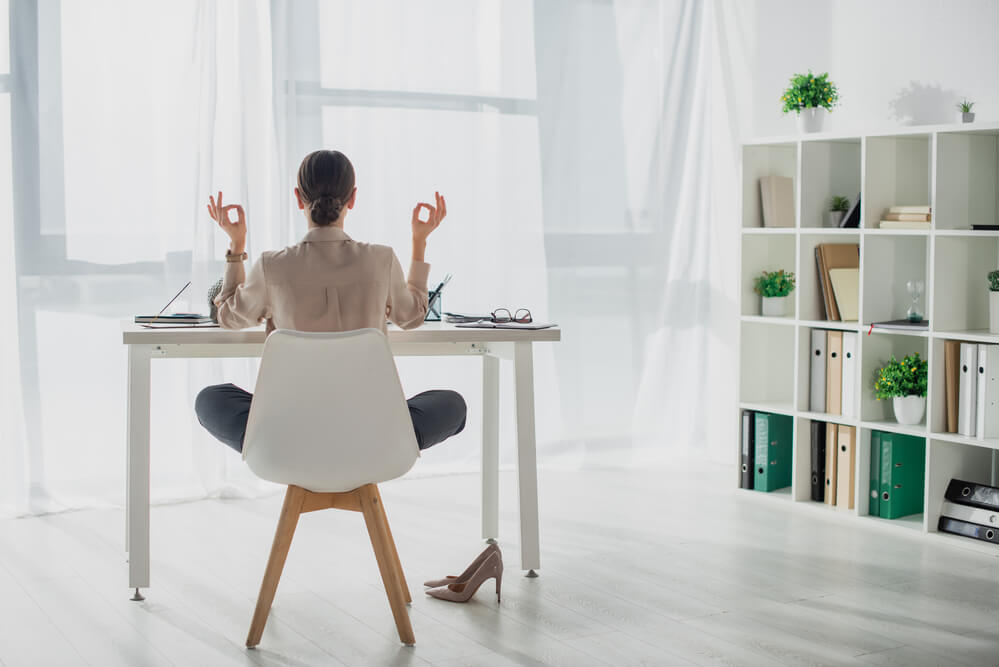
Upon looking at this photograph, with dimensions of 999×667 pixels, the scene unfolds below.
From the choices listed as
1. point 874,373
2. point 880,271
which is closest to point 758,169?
point 880,271

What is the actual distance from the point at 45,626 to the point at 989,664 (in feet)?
7.24

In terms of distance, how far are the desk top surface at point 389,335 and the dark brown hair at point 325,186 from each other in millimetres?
369

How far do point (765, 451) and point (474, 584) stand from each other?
165 cm

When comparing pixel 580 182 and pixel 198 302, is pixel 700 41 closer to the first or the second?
pixel 580 182

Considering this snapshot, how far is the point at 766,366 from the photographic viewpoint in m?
4.15

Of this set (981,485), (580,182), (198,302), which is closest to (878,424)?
(981,485)

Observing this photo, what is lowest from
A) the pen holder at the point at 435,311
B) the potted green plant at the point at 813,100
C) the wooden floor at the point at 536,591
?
the wooden floor at the point at 536,591

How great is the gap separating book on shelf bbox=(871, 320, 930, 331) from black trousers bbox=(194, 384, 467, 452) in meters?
1.58

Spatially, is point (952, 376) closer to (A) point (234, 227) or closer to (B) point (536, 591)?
(B) point (536, 591)

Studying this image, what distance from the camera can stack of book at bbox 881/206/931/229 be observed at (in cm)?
346

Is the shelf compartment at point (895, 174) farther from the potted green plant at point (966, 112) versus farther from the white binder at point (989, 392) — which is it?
the white binder at point (989, 392)

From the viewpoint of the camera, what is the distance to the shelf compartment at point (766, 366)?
4.11 metres

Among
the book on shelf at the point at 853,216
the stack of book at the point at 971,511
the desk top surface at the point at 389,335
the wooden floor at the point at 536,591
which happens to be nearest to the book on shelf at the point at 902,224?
the book on shelf at the point at 853,216

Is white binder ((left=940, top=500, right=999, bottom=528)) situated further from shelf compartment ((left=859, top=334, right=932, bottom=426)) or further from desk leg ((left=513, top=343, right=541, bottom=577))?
desk leg ((left=513, top=343, right=541, bottom=577))
